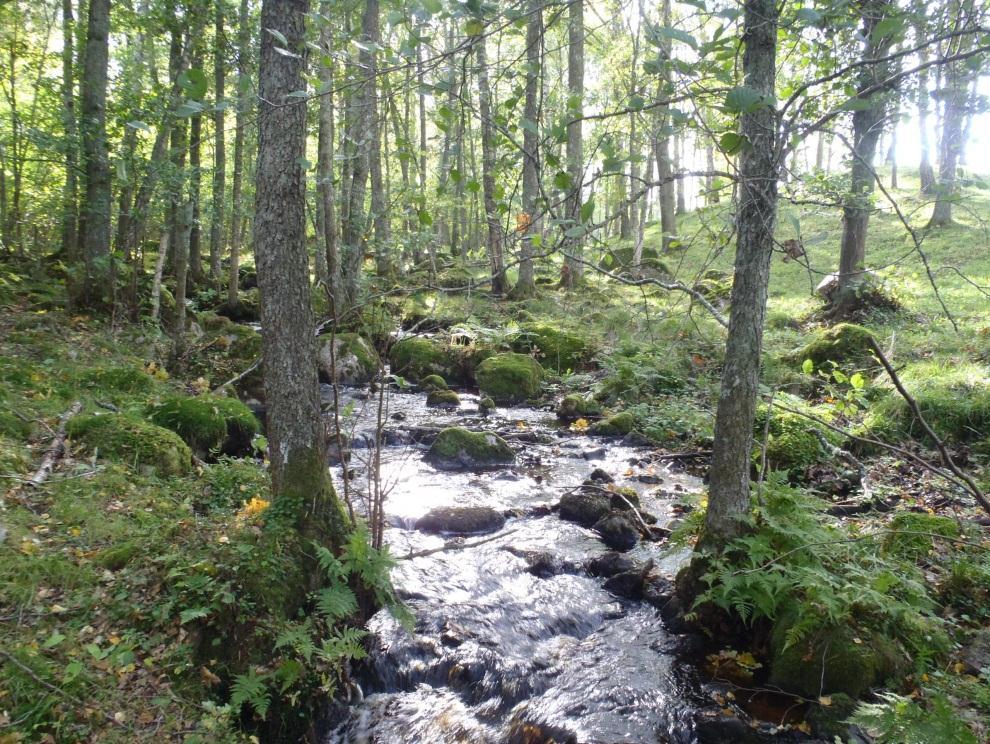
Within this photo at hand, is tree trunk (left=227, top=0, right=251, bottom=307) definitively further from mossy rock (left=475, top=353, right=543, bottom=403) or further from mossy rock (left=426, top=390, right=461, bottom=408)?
mossy rock (left=475, top=353, right=543, bottom=403)

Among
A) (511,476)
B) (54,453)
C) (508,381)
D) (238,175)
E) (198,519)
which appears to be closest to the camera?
(198,519)

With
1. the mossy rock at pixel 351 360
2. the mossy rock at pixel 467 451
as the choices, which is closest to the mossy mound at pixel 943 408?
the mossy rock at pixel 467 451

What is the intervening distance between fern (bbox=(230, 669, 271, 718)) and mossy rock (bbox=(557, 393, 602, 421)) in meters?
9.15

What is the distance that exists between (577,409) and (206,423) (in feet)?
24.3

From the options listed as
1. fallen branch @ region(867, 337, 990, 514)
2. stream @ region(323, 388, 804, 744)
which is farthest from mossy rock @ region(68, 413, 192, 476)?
fallen branch @ region(867, 337, 990, 514)

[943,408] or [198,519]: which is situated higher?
[943,408]

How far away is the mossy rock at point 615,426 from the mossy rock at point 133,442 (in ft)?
24.5

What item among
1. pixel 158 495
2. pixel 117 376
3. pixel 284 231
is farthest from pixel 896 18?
pixel 117 376

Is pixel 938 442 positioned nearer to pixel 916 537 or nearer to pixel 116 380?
pixel 916 537

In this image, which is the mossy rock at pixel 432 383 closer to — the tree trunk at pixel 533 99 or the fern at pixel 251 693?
the fern at pixel 251 693

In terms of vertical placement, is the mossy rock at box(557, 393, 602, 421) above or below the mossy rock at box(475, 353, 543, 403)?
below

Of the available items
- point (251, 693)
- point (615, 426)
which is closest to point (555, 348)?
point (615, 426)

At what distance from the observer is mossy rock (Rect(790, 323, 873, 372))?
407 inches

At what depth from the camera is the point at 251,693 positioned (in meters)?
3.70
